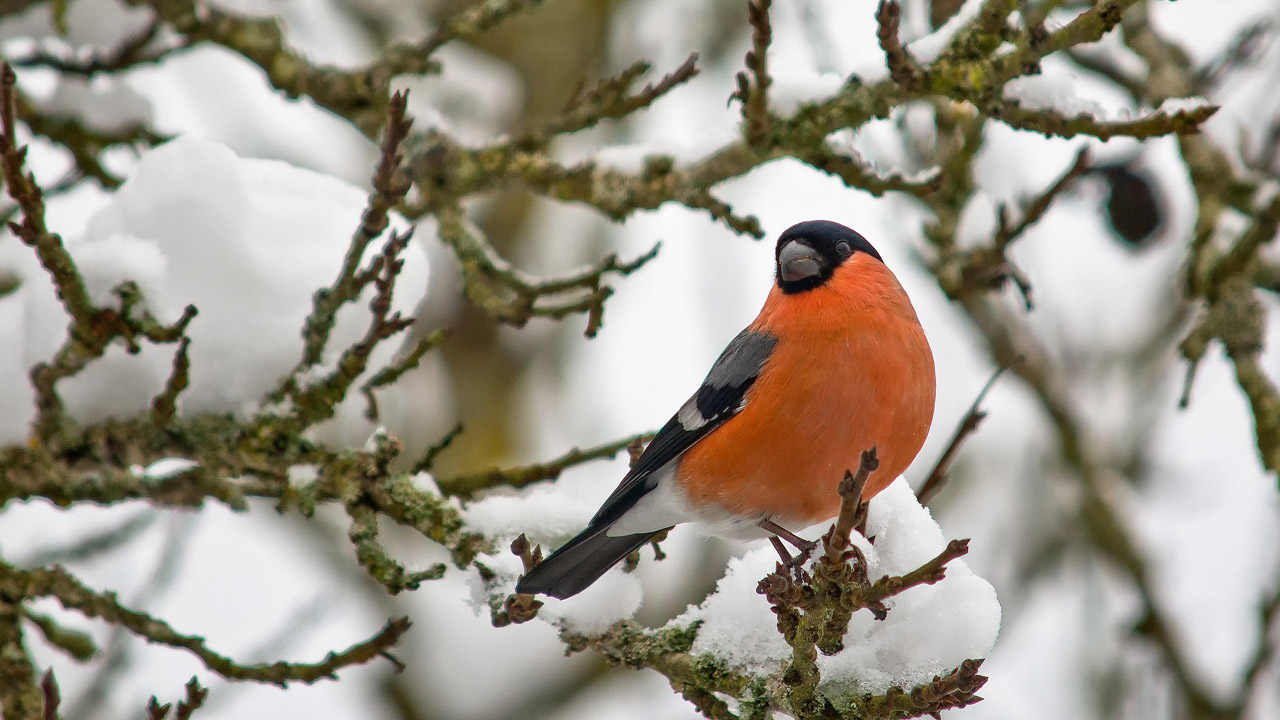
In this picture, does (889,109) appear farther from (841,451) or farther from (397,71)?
(397,71)

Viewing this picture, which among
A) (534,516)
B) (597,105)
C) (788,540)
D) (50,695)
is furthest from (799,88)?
(50,695)

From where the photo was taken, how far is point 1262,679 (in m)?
4.82

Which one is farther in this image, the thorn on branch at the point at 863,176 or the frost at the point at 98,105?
the frost at the point at 98,105

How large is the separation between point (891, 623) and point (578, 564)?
0.82 m

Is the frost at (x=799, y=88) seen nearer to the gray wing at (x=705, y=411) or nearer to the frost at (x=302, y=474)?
the gray wing at (x=705, y=411)

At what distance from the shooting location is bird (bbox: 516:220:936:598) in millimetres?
2859

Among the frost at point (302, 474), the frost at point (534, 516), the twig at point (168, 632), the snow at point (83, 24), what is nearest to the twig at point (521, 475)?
the frost at point (534, 516)

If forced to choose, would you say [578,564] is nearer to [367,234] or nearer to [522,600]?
[522,600]

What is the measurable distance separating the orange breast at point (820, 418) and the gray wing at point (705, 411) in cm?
4

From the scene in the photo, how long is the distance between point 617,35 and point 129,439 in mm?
6160

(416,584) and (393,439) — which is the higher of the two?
(393,439)

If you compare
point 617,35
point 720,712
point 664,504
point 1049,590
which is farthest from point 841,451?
point 617,35

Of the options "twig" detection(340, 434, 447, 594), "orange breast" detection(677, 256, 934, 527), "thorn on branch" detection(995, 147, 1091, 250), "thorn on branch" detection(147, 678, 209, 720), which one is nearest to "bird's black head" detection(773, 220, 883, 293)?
"orange breast" detection(677, 256, 934, 527)

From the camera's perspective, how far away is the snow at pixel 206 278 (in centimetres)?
305
